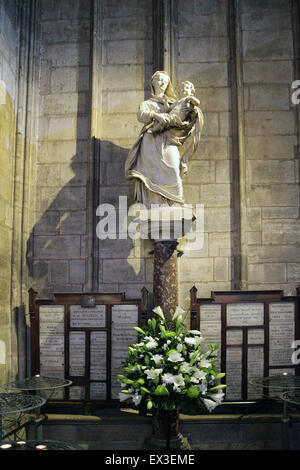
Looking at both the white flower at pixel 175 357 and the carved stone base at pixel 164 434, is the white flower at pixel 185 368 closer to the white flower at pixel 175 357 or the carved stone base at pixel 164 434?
the white flower at pixel 175 357

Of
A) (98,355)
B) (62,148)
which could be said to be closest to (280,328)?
(98,355)

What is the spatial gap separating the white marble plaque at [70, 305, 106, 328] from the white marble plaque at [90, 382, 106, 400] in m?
0.62

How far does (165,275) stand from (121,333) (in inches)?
31.1

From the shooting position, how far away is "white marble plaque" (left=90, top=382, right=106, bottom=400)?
539cm

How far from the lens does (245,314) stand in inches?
212

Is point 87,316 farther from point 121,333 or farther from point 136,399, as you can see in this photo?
point 136,399

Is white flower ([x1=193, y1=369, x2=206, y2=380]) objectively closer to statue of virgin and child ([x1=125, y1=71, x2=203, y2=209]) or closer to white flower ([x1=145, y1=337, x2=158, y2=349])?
white flower ([x1=145, y1=337, x2=158, y2=349])

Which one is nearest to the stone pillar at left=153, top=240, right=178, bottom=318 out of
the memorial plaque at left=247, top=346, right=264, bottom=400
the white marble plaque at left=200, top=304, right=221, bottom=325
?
the white marble plaque at left=200, top=304, right=221, bottom=325

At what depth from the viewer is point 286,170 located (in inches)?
240

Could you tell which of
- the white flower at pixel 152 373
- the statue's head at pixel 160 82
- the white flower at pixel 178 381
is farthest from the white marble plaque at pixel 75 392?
the statue's head at pixel 160 82

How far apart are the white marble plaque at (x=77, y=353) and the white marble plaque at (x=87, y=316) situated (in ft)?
0.35

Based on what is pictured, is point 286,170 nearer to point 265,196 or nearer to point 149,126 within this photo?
point 265,196

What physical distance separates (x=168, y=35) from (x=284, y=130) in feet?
6.07
